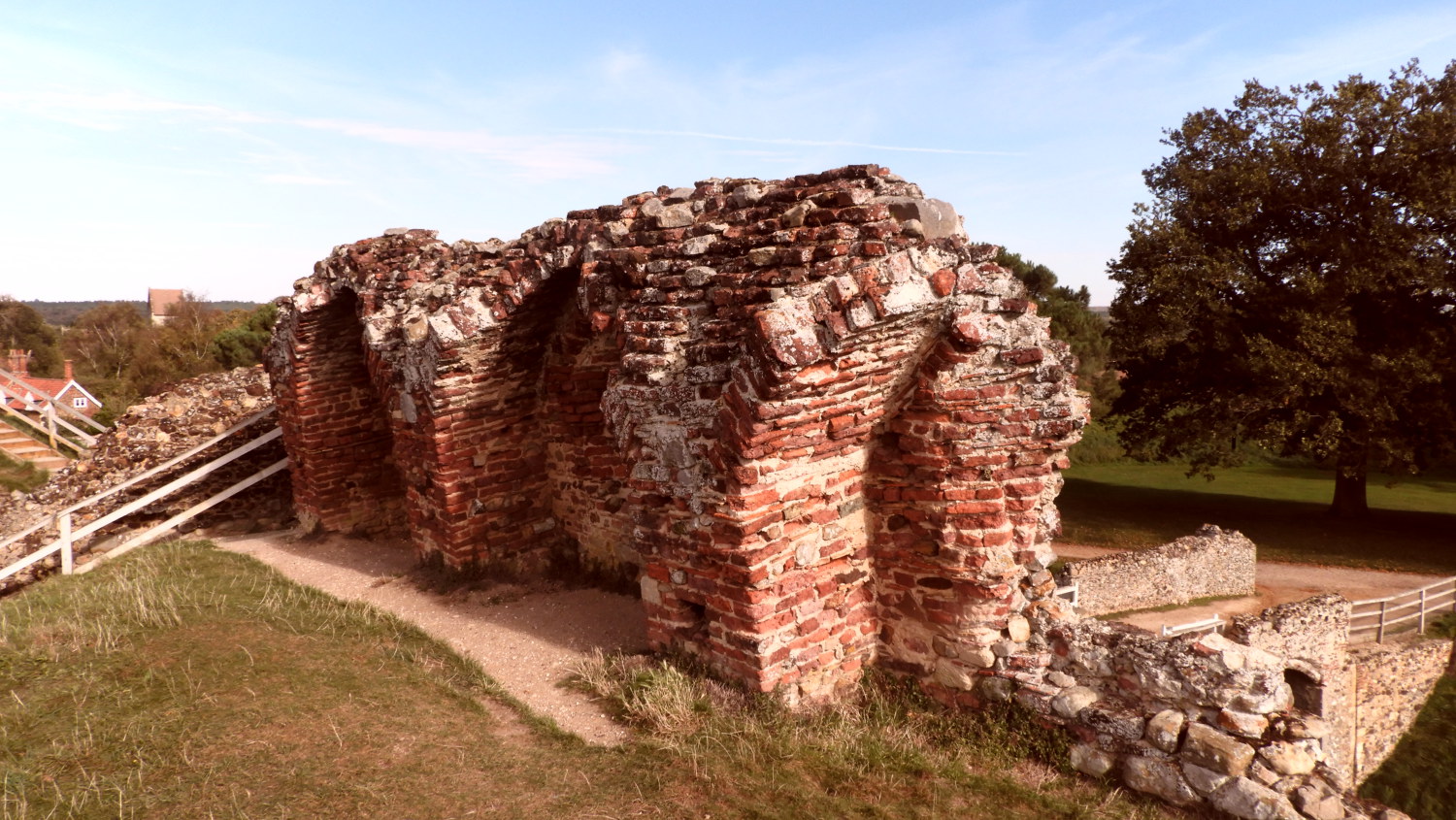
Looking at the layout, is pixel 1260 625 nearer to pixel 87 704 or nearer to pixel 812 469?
pixel 812 469

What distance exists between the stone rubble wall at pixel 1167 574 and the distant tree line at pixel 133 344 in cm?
2714

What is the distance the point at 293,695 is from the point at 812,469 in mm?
3838

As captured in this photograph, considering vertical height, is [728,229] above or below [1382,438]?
above

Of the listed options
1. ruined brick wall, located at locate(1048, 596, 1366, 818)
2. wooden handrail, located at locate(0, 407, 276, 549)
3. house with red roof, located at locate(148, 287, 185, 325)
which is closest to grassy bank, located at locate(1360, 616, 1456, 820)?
ruined brick wall, located at locate(1048, 596, 1366, 818)

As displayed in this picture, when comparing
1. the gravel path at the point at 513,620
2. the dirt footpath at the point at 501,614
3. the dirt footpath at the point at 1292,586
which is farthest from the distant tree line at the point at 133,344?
the dirt footpath at the point at 1292,586

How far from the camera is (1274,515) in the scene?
800 inches

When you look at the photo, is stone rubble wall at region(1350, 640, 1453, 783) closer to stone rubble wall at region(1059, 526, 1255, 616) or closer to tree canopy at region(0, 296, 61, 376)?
stone rubble wall at region(1059, 526, 1255, 616)

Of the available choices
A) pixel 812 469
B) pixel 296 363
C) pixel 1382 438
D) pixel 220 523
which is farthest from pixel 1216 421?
pixel 220 523

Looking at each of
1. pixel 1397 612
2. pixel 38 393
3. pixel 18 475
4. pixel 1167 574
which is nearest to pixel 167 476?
pixel 18 475

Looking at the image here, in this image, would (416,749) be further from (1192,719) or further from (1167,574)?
(1167,574)

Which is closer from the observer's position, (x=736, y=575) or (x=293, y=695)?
(x=736, y=575)

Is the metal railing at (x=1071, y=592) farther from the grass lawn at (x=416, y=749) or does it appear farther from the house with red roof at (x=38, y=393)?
the house with red roof at (x=38, y=393)

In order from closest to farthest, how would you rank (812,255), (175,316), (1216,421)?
(812,255) < (1216,421) < (175,316)

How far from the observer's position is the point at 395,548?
32.8ft
